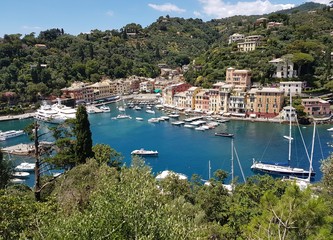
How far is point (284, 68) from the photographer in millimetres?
47375

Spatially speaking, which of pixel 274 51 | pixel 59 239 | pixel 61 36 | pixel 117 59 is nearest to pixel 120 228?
pixel 59 239

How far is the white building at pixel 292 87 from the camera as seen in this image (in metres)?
42.6

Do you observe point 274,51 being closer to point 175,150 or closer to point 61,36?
point 175,150

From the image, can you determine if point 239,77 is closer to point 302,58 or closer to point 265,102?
point 265,102

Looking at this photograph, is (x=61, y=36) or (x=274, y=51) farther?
(x=61, y=36)

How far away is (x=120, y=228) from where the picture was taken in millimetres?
5727

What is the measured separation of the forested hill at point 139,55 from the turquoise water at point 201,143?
45.6 feet

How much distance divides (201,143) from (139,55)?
184 feet

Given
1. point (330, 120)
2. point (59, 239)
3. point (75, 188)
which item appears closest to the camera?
point (59, 239)

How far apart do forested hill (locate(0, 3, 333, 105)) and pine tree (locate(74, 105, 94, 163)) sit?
36648 millimetres

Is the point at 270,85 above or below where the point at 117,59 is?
below

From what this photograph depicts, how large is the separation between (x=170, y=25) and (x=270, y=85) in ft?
239

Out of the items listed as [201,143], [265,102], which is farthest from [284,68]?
[201,143]

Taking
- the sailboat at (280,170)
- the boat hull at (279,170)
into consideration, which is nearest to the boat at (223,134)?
the sailboat at (280,170)
